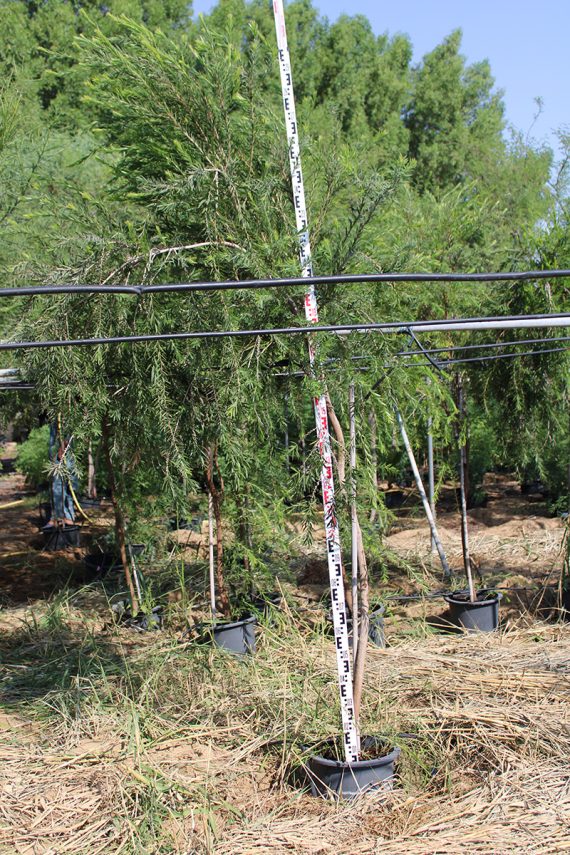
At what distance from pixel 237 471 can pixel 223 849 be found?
2196 millimetres

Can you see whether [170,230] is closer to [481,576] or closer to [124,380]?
[124,380]

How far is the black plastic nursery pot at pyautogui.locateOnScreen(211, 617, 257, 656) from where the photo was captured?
628 cm

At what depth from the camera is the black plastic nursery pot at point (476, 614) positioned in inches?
274

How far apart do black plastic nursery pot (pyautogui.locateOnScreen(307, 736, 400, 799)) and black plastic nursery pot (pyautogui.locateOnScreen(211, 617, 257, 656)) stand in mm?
1906

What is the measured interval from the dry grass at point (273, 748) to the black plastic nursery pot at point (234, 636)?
0.47 ft

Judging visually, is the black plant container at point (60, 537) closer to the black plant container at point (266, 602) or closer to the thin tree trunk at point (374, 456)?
the black plant container at point (266, 602)

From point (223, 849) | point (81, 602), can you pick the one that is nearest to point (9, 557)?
point (81, 602)

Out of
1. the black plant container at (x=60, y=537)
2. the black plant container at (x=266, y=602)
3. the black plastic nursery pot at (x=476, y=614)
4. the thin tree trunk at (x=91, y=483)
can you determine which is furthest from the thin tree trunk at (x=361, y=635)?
the thin tree trunk at (x=91, y=483)

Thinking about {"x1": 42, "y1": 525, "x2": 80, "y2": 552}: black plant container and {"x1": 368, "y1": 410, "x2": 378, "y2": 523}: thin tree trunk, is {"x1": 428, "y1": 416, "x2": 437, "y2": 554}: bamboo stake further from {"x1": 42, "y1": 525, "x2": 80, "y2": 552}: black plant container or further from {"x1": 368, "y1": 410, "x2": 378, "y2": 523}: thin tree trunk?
{"x1": 42, "y1": 525, "x2": 80, "y2": 552}: black plant container

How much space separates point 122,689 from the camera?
561 cm

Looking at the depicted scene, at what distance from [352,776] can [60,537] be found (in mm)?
7825

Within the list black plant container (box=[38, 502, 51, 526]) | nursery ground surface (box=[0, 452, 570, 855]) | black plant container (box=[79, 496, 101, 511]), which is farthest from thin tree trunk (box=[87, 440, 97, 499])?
nursery ground surface (box=[0, 452, 570, 855])

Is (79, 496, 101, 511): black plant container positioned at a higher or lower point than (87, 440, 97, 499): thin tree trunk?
lower

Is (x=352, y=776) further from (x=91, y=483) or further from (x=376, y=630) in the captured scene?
(x=91, y=483)
